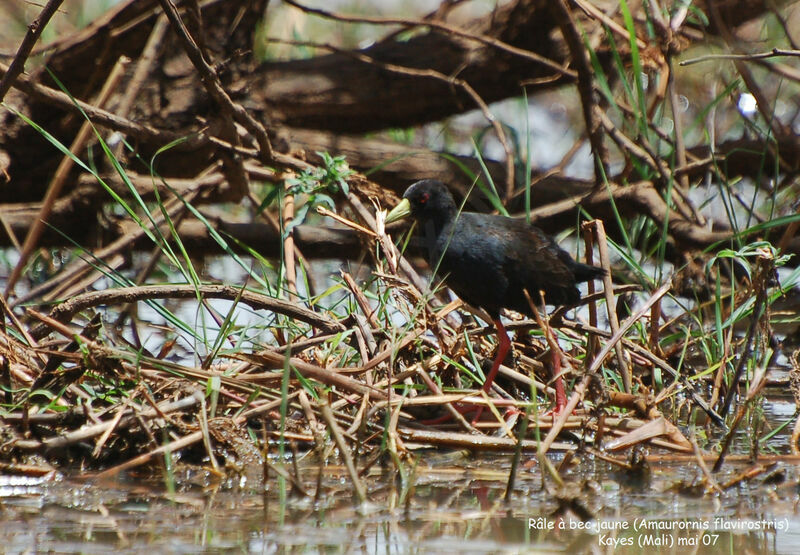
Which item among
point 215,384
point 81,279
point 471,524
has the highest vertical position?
point 81,279

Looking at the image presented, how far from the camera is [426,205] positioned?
4.35 meters

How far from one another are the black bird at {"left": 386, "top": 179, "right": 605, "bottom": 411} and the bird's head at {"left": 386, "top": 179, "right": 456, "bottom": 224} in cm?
10

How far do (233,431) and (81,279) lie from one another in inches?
84.8

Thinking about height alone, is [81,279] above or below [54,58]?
below

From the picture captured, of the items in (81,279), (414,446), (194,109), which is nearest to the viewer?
(414,446)

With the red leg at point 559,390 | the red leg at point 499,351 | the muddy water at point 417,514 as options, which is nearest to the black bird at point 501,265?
the red leg at point 499,351

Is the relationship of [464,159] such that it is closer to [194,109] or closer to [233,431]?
[194,109]

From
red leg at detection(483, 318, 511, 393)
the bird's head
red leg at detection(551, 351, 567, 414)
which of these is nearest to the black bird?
red leg at detection(483, 318, 511, 393)

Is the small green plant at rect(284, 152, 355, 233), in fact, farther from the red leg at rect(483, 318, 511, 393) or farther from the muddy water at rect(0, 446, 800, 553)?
the muddy water at rect(0, 446, 800, 553)

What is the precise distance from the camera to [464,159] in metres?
5.59

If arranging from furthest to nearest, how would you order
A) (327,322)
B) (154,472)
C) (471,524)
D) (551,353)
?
(551,353) < (327,322) < (154,472) < (471,524)

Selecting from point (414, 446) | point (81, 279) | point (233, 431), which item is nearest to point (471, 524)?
point (414, 446)

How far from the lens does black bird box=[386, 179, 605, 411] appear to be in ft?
12.9

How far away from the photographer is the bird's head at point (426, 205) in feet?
14.1
